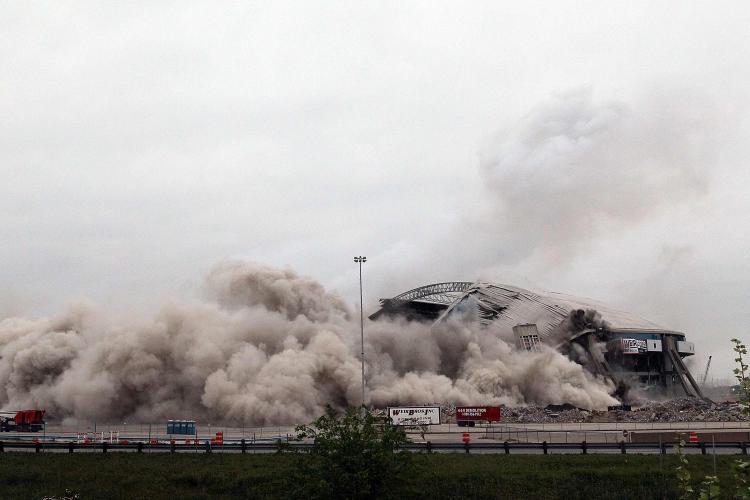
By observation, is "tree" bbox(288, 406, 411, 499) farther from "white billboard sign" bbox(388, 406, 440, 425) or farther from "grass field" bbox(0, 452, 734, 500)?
"white billboard sign" bbox(388, 406, 440, 425)

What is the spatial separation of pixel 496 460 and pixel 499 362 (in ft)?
194

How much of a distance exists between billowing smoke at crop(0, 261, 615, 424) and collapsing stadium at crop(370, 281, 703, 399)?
4.17 metres

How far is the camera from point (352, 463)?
1038 inches

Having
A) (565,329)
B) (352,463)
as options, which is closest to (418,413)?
(352,463)

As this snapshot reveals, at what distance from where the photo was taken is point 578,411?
83.2m

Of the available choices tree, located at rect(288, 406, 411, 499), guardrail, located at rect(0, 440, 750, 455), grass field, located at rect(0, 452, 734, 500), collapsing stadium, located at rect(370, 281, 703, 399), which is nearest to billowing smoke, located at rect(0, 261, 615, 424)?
collapsing stadium, located at rect(370, 281, 703, 399)

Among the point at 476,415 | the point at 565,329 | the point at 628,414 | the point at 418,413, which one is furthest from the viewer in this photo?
the point at 565,329

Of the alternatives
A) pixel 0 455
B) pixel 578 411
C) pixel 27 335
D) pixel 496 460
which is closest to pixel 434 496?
pixel 496 460

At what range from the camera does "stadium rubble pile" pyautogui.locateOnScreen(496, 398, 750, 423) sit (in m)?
73.4

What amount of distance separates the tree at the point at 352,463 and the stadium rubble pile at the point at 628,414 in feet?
163

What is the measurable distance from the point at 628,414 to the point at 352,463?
194 feet

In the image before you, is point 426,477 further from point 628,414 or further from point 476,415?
point 628,414

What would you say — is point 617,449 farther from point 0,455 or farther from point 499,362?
point 499,362

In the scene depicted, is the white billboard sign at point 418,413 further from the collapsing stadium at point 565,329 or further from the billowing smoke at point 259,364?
the collapsing stadium at point 565,329
